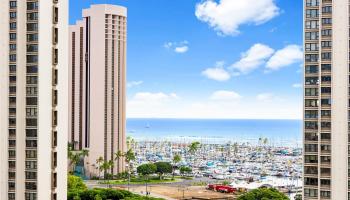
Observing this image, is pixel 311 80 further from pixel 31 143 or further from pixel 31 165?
pixel 31 165

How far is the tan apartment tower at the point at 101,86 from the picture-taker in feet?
238

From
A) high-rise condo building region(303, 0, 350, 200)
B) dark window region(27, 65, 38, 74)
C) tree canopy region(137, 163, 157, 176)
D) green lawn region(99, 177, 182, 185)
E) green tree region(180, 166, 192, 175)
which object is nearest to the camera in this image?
high-rise condo building region(303, 0, 350, 200)

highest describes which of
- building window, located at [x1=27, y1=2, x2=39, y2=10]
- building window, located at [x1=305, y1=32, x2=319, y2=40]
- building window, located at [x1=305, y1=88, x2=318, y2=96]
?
building window, located at [x1=27, y1=2, x2=39, y2=10]

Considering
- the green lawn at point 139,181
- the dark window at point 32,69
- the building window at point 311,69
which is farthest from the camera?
the green lawn at point 139,181

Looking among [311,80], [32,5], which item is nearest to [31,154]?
[32,5]

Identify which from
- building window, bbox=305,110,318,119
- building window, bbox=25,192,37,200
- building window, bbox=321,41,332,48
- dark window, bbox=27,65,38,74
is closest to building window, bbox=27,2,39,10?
dark window, bbox=27,65,38,74

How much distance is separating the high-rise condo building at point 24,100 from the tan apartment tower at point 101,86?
46165 mm

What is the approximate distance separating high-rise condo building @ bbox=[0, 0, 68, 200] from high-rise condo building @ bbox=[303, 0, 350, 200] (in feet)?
47.9

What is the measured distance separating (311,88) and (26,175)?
16613mm

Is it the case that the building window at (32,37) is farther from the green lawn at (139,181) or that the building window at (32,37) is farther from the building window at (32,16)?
the green lawn at (139,181)

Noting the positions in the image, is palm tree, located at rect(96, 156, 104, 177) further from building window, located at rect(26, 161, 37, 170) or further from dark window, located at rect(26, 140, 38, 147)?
dark window, located at rect(26, 140, 38, 147)

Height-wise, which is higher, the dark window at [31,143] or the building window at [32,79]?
the building window at [32,79]

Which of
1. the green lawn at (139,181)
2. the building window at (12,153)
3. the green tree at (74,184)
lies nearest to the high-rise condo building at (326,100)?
the building window at (12,153)

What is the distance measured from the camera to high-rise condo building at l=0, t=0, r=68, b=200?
25641mm
